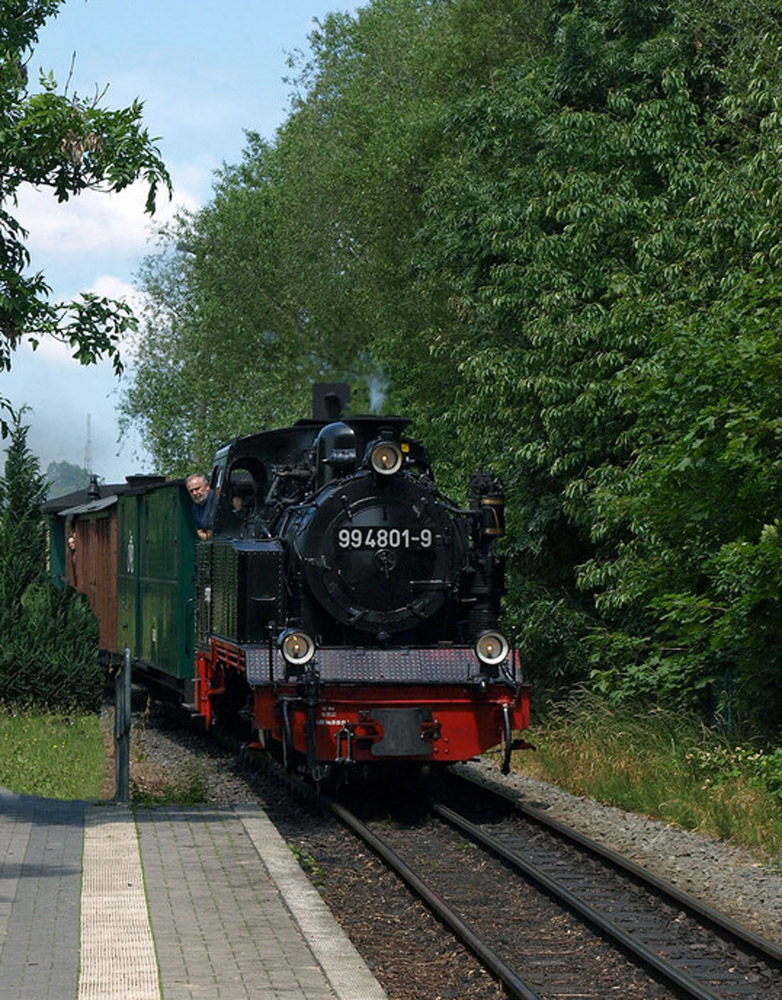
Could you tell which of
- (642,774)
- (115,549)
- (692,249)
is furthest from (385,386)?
(642,774)

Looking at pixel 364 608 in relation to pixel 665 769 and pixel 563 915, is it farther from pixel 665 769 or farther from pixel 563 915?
pixel 563 915

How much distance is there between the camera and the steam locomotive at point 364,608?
1177 cm

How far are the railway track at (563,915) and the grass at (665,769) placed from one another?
1135 mm

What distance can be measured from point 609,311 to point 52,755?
764 centimetres

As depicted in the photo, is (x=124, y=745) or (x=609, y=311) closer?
(x=124, y=745)

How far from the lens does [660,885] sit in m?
9.06

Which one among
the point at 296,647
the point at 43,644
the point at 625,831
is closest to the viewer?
the point at 625,831

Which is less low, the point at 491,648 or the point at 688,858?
the point at 491,648

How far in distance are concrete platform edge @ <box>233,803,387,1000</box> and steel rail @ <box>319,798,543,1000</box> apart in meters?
0.68

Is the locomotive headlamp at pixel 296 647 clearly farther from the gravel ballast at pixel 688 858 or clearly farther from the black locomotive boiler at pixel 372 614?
the gravel ballast at pixel 688 858

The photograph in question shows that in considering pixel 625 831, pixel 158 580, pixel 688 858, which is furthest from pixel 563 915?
pixel 158 580

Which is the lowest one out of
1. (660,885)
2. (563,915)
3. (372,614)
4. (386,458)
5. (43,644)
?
(563,915)

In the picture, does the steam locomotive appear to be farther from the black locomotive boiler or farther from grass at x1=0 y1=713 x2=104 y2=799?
grass at x1=0 y1=713 x2=104 y2=799

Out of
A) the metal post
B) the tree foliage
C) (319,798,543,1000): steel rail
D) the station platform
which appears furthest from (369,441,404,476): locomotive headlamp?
the station platform
